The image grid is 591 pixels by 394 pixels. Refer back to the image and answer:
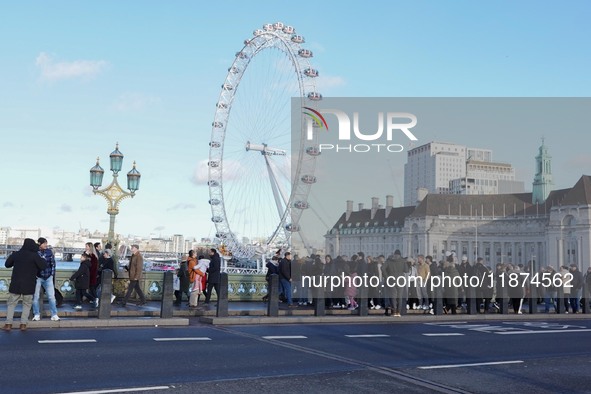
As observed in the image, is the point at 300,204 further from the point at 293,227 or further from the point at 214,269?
the point at 214,269

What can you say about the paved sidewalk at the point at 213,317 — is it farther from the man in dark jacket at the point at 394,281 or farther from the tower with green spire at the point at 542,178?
the tower with green spire at the point at 542,178

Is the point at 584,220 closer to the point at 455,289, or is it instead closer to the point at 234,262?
the point at 234,262

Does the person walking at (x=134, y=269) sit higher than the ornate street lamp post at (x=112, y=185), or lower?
lower

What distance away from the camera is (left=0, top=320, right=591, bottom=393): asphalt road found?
9406 mm

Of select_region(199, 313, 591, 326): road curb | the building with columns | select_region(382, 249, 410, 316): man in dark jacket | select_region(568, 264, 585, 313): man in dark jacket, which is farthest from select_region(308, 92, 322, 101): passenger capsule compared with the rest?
the building with columns

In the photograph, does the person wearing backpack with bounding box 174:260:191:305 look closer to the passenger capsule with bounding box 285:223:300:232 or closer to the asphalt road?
the asphalt road

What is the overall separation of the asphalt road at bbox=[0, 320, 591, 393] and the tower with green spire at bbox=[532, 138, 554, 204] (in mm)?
154980

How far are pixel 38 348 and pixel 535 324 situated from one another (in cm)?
1521

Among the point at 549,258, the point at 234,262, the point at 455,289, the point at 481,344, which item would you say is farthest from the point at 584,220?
the point at 481,344

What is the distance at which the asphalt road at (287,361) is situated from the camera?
9.41 metres

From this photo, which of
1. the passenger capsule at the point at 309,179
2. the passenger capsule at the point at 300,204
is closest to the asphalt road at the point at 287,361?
the passenger capsule at the point at 309,179

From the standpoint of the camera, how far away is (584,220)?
445 feet

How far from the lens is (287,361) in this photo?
1158cm

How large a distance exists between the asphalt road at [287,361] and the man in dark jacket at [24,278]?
655 mm
